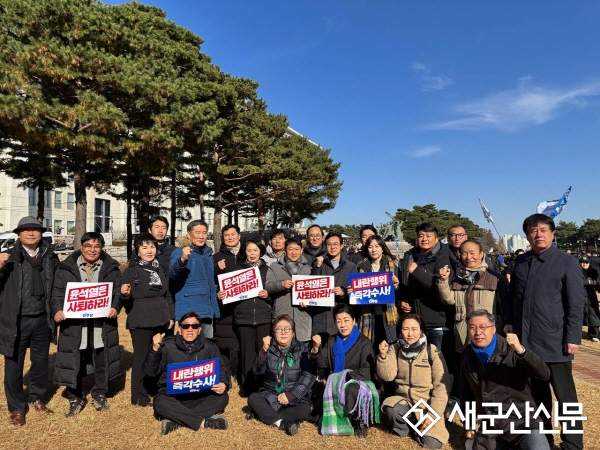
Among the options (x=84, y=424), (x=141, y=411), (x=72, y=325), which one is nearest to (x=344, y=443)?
(x=141, y=411)

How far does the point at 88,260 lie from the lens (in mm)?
4762

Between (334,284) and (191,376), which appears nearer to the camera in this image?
(191,376)

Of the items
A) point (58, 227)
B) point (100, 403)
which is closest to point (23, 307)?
point (100, 403)

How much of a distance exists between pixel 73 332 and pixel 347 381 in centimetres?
295

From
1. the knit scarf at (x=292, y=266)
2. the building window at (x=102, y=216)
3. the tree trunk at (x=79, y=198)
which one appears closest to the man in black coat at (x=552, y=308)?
the knit scarf at (x=292, y=266)

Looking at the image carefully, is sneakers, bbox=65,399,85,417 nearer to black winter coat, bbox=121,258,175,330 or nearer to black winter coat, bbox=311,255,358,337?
black winter coat, bbox=121,258,175,330

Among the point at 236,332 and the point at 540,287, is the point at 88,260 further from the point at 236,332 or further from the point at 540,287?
the point at 540,287

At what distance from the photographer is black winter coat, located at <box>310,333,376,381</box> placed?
4.38 m

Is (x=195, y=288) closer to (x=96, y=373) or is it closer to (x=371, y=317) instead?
(x=96, y=373)

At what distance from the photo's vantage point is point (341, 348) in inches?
176

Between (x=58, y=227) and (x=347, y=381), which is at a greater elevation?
(x=58, y=227)

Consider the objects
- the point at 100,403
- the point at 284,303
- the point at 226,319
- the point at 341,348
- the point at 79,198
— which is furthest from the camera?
the point at 79,198

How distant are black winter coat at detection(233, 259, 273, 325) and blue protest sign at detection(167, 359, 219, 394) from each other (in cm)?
83

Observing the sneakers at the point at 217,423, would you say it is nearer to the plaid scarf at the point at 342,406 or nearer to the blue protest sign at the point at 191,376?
the blue protest sign at the point at 191,376
